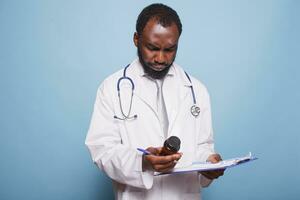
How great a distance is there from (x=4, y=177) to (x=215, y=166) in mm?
1310

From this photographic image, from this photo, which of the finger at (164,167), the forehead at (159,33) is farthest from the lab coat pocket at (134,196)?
the forehead at (159,33)

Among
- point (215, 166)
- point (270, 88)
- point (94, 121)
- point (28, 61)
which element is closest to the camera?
point (215, 166)

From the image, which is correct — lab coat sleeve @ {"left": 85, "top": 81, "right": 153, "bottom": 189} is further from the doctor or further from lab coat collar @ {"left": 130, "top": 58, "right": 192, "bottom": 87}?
lab coat collar @ {"left": 130, "top": 58, "right": 192, "bottom": 87}

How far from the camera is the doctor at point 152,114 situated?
1361 millimetres

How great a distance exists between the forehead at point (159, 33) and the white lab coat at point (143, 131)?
0.14m

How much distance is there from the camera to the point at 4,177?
207 cm

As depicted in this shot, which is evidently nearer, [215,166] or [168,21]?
[215,166]

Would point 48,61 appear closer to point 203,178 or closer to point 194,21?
point 194,21

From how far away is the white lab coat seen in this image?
4.35 ft

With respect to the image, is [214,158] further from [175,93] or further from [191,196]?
[175,93]

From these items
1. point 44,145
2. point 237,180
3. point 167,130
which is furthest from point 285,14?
point 44,145

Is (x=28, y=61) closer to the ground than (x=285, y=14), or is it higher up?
closer to the ground

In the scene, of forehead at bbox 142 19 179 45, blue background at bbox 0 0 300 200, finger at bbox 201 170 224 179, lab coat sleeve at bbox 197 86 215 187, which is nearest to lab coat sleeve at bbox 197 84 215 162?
lab coat sleeve at bbox 197 86 215 187

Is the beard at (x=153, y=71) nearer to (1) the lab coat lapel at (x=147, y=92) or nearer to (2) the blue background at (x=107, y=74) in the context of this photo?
(1) the lab coat lapel at (x=147, y=92)
